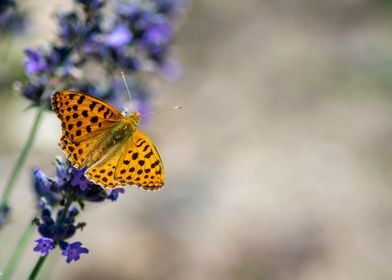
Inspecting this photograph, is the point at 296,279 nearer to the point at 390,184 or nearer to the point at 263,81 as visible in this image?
the point at 390,184

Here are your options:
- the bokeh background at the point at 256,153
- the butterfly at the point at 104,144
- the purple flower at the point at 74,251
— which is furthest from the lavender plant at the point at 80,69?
the bokeh background at the point at 256,153

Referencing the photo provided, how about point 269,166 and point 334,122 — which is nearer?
point 269,166

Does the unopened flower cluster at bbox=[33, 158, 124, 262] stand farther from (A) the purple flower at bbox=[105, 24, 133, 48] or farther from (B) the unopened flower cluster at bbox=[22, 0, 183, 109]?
(A) the purple flower at bbox=[105, 24, 133, 48]

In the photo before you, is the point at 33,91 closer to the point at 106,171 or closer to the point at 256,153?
the point at 106,171

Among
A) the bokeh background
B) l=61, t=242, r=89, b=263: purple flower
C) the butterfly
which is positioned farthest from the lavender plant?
the bokeh background

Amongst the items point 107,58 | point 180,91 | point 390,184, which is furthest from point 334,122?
point 107,58

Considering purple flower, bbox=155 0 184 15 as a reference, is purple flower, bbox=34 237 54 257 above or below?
below
